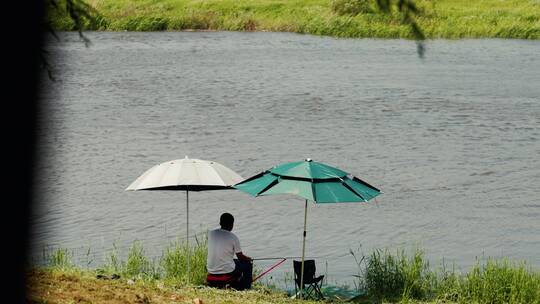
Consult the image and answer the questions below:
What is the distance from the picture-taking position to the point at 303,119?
36125 mm

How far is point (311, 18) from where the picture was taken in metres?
67.7

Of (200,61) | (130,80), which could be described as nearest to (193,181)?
(130,80)

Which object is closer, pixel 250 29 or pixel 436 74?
pixel 436 74

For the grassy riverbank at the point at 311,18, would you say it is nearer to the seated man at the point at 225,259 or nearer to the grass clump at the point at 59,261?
the grass clump at the point at 59,261

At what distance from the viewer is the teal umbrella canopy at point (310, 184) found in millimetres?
13758

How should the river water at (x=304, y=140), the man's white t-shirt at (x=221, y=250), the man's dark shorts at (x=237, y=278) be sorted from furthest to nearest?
the river water at (x=304, y=140) → the man's dark shorts at (x=237, y=278) → the man's white t-shirt at (x=221, y=250)

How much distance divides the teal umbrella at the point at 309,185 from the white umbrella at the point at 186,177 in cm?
35

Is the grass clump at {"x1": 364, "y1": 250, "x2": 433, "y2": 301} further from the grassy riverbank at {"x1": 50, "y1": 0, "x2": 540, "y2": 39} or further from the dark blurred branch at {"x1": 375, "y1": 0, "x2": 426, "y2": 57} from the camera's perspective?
the grassy riverbank at {"x1": 50, "y1": 0, "x2": 540, "y2": 39}

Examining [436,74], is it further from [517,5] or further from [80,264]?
[80,264]

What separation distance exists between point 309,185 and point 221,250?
1.47 metres

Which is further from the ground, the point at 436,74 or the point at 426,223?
the point at 436,74

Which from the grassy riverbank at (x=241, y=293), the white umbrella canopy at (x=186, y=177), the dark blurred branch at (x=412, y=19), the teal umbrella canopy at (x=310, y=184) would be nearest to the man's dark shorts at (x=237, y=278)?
the grassy riverbank at (x=241, y=293)

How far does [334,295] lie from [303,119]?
21448 mm

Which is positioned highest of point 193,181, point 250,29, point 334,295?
point 250,29
